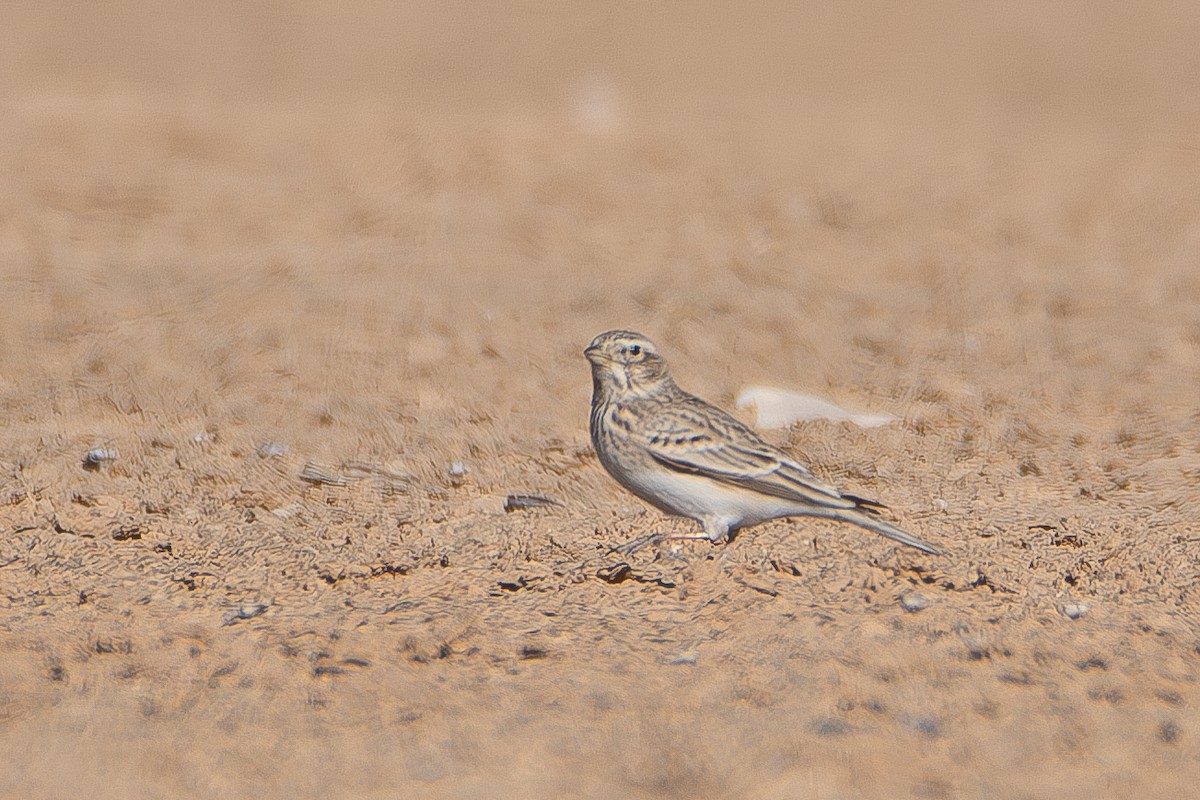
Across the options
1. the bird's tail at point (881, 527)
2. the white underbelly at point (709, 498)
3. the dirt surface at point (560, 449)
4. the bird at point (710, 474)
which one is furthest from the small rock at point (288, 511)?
the bird's tail at point (881, 527)

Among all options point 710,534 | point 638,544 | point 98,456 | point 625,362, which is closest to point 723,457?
point 710,534

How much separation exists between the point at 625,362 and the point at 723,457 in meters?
0.68

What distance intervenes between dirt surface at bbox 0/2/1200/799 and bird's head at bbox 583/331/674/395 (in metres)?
0.70

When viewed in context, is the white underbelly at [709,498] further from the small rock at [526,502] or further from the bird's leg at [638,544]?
the small rock at [526,502]

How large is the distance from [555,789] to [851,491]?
3358 millimetres

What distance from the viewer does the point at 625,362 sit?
6.62 m

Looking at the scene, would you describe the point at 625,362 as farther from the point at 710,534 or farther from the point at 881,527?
the point at 881,527

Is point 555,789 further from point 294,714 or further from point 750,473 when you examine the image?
point 750,473

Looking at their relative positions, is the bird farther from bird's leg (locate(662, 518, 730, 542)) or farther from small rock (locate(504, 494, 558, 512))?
small rock (locate(504, 494, 558, 512))

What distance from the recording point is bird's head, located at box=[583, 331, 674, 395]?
661 centimetres

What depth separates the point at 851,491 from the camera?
7.40 metres

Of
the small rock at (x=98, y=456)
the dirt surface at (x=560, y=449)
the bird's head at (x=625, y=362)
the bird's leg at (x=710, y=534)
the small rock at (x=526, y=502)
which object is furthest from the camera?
the small rock at (x=98, y=456)

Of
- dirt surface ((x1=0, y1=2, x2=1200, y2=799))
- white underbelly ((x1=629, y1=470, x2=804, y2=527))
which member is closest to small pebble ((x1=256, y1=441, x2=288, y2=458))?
dirt surface ((x1=0, y1=2, x2=1200, y2=799))

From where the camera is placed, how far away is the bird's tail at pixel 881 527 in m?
6.03
